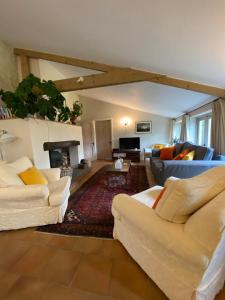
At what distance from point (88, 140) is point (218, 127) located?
503cm

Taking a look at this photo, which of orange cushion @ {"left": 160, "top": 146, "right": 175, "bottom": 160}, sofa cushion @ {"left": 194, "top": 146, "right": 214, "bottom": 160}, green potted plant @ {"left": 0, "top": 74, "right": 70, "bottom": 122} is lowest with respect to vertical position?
orange cushion @ {"left": 160, "top": 146, "right": 175, "bottom": 160}

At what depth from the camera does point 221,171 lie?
1.26 meters

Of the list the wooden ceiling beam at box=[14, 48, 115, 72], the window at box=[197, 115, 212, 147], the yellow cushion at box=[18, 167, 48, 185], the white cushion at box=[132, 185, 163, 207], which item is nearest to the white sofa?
the yellow cushion at box=[18, 167, 48, 185]

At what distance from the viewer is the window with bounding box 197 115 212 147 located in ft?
14.0

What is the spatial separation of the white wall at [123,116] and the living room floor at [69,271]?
5556 mm

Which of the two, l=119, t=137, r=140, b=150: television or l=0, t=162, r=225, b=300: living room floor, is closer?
l=0, t=162, r=225, b=300: living room floor

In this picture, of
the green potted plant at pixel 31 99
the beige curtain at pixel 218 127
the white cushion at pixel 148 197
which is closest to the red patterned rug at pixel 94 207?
the white cushion at pixel 148 197

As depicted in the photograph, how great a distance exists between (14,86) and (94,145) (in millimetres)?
3905

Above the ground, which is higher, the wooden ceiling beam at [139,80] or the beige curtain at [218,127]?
the wooden ceiling beam at [139,80]

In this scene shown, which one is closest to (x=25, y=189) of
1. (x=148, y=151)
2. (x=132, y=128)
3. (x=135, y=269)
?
(x=135, y=269)

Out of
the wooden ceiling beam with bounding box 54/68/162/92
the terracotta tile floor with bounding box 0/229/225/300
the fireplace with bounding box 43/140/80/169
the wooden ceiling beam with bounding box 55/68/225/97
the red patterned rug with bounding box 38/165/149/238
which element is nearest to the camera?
the terracotta tile floor with bounding box 0/229/225/300

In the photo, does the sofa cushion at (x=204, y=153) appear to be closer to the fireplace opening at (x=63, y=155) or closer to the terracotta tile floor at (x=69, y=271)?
the terracotta tile floor at (x=69, y=271)

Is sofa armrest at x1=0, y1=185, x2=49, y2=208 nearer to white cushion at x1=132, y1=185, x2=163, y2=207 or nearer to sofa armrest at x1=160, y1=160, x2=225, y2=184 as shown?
white cushion at x1=132, y1=185, x2=163, y2=207

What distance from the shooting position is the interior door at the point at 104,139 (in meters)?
7.13
